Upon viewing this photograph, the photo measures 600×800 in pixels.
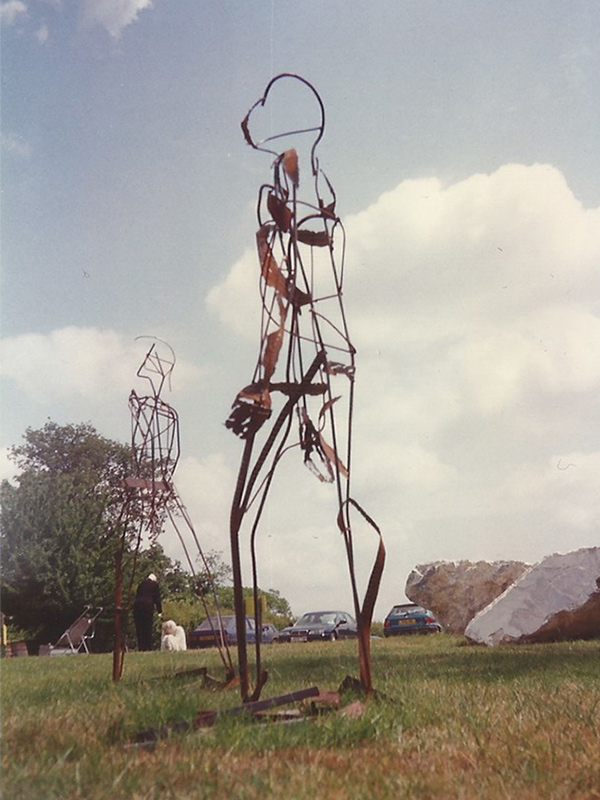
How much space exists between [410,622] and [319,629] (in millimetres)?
2504

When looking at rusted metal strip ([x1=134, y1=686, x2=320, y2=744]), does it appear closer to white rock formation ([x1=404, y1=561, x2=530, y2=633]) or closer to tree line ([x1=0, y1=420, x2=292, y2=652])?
white rock formation ([x1=404, y1=561, x2=530, y2=633])

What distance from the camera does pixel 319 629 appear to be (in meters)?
24.5

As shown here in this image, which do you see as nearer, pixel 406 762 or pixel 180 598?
pixel 406 762

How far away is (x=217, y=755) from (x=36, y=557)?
27143mm

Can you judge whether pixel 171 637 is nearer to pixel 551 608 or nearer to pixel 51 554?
pixel 551 608

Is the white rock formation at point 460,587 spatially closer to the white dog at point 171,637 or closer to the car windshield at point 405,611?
the car windshield at point 405,611

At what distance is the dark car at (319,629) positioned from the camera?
2420 centimetres

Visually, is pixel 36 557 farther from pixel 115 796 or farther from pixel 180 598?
pixel 115 796

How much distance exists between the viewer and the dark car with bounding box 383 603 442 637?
24.2 m

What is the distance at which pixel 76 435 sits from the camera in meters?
40.2

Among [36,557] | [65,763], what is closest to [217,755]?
[65,763]

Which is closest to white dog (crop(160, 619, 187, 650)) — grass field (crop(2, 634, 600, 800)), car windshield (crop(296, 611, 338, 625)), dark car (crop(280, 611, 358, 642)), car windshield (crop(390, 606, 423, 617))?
dark car (crop(280, 611, 358, 642))

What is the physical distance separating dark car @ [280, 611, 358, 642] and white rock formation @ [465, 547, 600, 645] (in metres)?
10.2

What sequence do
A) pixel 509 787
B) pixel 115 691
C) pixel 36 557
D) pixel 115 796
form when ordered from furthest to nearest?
pixel 36 557 → pixel 115 691 → pixel 509 787 → pixel 115 796
